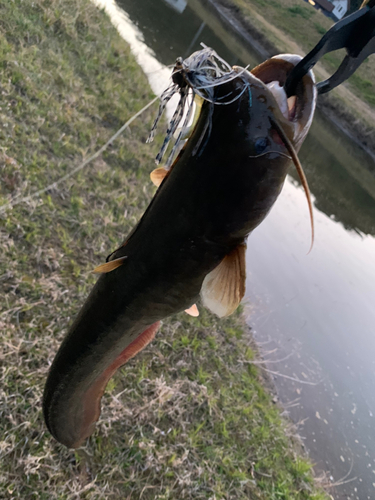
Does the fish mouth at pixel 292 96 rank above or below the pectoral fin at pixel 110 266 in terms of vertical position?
above

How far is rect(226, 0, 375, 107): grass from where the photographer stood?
2142cm

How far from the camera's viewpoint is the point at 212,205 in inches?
38.2

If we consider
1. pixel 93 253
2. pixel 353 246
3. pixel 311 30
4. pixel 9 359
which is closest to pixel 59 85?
pixel 93 253

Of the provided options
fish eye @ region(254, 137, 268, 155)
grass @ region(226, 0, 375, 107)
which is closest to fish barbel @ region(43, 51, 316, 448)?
fish eye @ region(254, 137, 268, 155)

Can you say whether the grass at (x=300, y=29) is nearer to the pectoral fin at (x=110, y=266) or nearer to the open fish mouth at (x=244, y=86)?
the open fish mouth at (x=244, y=86)

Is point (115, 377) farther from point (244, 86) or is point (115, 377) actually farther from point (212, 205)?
point (244, 86)

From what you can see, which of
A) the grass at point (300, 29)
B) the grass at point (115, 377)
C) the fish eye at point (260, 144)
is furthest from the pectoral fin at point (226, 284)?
the grass at point (300, 29)

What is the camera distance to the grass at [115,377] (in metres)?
2.26

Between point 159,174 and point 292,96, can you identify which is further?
point 159,174

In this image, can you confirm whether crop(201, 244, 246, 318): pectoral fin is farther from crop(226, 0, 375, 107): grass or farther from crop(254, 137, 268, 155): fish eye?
crop(226, 0, 375, 107): grass

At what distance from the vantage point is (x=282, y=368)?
5023 mm

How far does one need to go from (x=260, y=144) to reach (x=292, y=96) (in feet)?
0.55

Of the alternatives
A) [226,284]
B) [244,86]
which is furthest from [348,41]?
[226,284]

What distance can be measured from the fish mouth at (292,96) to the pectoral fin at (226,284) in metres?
0.36
